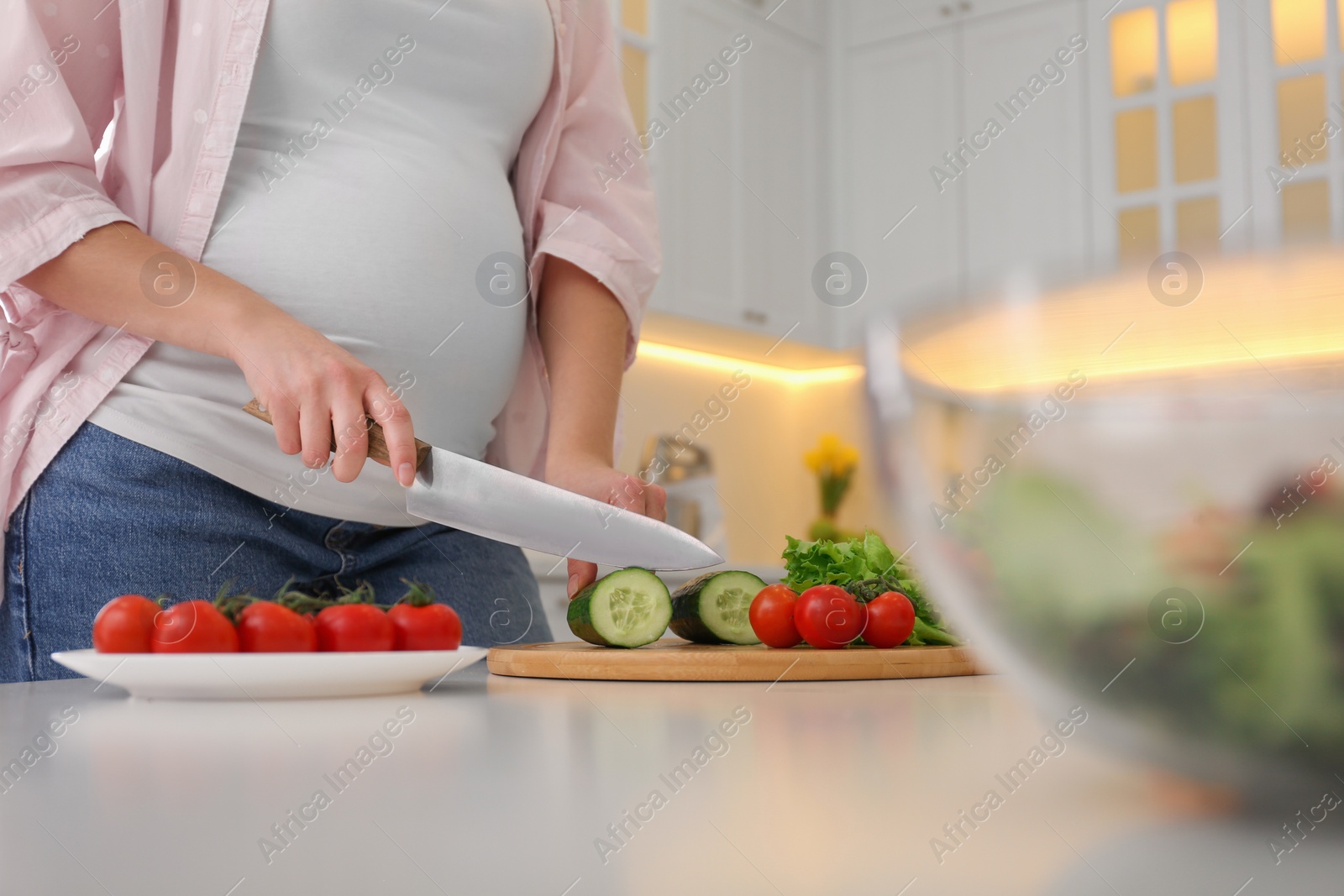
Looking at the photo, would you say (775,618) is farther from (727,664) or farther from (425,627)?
(425,627)

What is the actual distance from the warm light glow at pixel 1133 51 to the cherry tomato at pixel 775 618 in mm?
2868

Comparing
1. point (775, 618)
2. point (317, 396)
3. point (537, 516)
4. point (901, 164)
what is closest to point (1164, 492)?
point (537, 516)

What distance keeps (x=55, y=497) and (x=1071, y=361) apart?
88 cm

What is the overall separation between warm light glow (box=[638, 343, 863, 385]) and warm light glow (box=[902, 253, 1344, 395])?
125 inches

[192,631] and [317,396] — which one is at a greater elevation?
[317,396]

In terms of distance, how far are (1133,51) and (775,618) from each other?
2.97m

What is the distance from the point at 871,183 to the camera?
3.76 meters

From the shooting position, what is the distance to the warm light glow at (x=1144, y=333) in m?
0.23

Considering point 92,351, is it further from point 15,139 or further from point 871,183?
point 871,183

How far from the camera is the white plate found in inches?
24.0

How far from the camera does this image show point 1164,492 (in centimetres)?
23

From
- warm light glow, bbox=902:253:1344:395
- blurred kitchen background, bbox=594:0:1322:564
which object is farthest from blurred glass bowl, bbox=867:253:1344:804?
blurred kitchen background, bbox=594:0:1322:564

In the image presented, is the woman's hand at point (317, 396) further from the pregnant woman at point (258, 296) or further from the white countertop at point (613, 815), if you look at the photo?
the white countertop at point (613, 815)

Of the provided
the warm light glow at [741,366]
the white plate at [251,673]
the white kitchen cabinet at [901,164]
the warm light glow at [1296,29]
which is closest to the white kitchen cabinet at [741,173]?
the white kitchen cabinet at [901,164]
